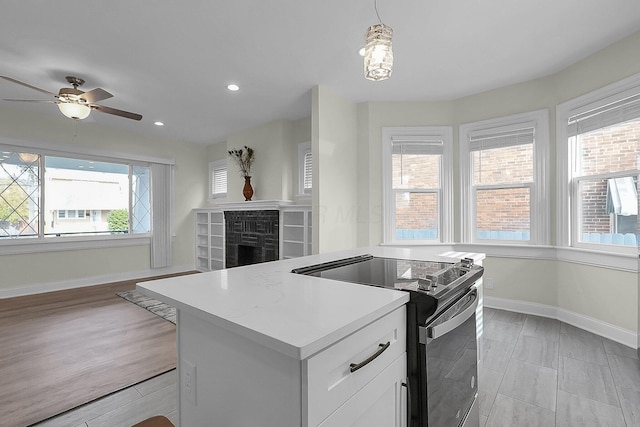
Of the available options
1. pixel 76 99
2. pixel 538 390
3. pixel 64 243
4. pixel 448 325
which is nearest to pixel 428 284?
pixel 448 325

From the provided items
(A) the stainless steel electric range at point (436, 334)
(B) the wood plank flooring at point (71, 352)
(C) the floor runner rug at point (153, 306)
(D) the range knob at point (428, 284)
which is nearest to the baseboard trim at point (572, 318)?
(A) the stainless steel electric range at point (436, 334)

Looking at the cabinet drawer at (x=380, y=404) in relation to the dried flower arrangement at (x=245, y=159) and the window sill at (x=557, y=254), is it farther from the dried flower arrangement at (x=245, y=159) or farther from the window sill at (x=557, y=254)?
the dried flower arrangement at (x=245, y=159)

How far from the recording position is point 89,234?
5207 mm

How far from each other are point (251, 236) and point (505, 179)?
12.6 feet

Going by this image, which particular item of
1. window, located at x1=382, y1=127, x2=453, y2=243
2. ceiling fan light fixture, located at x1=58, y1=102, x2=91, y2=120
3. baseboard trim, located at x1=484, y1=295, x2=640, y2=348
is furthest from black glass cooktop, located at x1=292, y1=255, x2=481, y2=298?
ceiling fan light fixture, located at x1=58, y1=102, x2=91, y2=120

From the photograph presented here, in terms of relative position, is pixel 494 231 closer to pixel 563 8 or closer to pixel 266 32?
pixel 563 8

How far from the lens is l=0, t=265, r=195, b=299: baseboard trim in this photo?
4.44 m

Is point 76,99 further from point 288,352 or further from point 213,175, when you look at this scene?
point 288,352

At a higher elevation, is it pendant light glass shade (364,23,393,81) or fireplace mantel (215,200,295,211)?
pendant light glass shade (364,23,393,81)

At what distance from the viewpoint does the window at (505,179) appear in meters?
3.47

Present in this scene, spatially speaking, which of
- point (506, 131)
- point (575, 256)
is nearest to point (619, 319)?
point (575, 256)

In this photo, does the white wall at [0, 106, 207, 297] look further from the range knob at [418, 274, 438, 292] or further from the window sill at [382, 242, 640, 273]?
the range knob at [418, 274, 438, 292]

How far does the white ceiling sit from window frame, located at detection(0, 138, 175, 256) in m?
0.93

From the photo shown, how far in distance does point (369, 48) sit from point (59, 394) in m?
2.90
